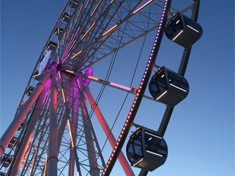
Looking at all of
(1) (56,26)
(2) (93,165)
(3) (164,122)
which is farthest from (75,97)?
(1) (56,26)

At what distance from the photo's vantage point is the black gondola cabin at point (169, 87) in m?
9.46

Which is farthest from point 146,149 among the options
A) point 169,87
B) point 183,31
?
point 183,31

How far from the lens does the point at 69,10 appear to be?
21562 mm

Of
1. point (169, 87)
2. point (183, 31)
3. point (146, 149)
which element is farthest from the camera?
point (183, 31)

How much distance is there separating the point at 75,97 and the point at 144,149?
7.28 meters

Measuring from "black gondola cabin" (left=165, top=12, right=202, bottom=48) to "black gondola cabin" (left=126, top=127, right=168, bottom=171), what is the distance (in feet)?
10.2

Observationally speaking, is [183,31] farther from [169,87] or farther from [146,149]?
[146,149]

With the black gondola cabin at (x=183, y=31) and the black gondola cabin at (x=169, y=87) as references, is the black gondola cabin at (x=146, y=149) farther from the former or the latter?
the black gondola cabin at (x=183, y=31)

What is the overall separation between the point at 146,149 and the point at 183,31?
12.7 feet

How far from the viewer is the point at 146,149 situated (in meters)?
8.54

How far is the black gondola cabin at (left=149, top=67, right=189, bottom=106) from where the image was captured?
946 cm

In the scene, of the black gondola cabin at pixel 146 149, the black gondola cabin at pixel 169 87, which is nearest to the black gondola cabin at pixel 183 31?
the black gondola cabin at pixel 169 87

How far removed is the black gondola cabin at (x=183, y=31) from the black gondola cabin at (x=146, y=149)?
3117mm

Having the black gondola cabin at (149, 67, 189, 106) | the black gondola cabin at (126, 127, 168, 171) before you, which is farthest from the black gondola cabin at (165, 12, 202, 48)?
the black gondola cabin at (126, 127, 168, 171)
